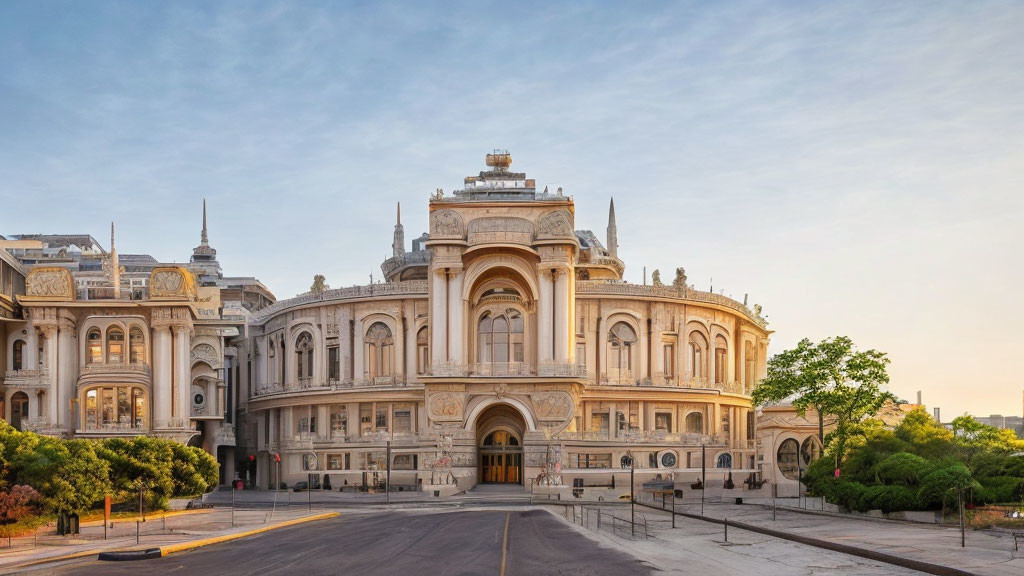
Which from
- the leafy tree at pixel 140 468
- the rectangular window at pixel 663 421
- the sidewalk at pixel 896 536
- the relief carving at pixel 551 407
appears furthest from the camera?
the rectangular window at pixel 663 421

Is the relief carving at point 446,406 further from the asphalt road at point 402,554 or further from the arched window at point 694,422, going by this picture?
the asphalt road at point 402,554

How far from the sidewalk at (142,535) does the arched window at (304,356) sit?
30404mm

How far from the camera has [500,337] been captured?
86.6 meters

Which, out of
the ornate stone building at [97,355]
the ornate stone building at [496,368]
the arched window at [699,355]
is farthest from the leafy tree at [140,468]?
the arched window at [699,355]

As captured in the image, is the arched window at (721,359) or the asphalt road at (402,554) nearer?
the asphalt road at (402,554)

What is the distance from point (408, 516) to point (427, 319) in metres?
31.9

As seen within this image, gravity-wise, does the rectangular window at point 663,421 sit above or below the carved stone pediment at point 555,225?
below

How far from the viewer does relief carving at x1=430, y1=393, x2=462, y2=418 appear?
258 feet

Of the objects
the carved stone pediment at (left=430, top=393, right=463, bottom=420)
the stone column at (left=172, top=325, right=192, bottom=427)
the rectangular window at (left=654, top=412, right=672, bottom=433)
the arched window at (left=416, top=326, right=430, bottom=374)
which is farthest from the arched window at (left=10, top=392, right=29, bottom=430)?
the rectangular window at (left=654, top=412, right=672, bottom=433)

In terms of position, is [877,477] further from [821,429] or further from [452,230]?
[452,230]

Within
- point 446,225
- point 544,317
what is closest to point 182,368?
point 446,225

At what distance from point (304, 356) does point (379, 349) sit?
769cm

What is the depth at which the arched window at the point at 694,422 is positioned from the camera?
90.3m

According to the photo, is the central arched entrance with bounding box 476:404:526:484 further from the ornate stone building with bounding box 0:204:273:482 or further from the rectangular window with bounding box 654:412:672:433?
the ornate stone building with bounding box 0:204:273:482
